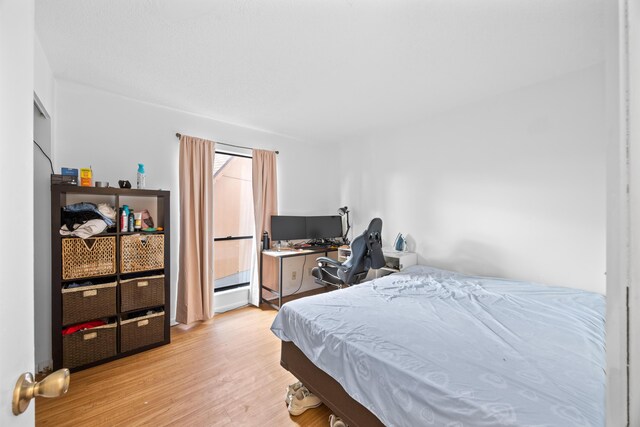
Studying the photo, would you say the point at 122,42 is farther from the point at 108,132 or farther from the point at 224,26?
the point at 108,132

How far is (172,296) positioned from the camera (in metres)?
3.05

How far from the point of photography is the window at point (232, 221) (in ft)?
11.8

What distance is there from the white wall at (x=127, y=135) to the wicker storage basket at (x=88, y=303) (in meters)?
0.75

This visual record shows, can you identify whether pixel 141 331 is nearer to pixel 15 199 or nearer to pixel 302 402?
pixel 302 402

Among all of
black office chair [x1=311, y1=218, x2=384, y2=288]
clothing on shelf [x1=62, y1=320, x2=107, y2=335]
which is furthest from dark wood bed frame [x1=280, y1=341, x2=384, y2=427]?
clothing on shelf [x1=62, y1=320, x2=107, y2=335]

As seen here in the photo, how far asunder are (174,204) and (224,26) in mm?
2032

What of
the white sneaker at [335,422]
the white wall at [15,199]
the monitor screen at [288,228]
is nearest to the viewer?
the white wall at [15,199]

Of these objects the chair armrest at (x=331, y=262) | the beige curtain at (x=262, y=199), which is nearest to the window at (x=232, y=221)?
the beige curtain at (x=262, y=199)

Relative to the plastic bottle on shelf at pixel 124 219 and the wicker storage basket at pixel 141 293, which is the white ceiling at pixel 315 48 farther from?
the wicker storage basket at pixel 141 293

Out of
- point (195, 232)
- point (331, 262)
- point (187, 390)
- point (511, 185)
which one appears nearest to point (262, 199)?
point (195, 232)

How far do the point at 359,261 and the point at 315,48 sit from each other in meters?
1.99

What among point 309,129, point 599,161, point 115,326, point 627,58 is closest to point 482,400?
point 627,58

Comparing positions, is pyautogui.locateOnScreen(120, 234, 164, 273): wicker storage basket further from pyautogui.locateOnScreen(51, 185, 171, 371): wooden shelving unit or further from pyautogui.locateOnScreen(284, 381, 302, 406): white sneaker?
pyautogui.locateOnScreen(284, 381, 302, 406): white sneaker

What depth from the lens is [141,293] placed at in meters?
2.47
